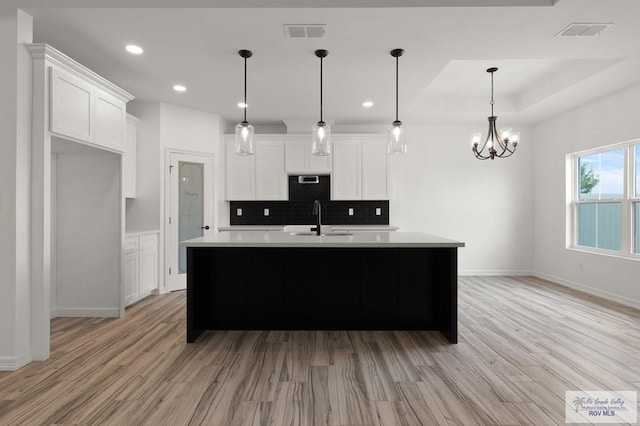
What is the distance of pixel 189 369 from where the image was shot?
8.80ft

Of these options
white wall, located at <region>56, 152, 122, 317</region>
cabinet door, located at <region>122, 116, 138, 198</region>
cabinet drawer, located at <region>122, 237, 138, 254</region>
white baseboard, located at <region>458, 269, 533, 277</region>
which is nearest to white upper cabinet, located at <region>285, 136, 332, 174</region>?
cabinet door, located at <region>122, 116, 138, 198</region>

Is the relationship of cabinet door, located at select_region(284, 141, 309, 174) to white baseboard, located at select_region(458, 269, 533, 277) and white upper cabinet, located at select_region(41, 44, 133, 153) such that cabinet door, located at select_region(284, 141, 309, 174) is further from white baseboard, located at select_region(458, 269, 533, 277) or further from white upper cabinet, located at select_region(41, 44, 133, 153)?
white baseboard, located at select_region(458, 269, 533, 277)

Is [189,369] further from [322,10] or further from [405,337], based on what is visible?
[322,10]

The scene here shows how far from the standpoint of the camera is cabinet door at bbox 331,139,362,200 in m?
6.12

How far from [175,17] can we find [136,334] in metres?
2.86

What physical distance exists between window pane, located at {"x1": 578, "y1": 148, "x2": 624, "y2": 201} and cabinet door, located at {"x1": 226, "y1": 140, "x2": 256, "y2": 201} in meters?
5.18

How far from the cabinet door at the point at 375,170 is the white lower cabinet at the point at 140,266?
3373mm

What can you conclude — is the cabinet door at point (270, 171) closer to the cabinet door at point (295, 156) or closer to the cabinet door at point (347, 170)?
the cabinet door at point (295, 156)

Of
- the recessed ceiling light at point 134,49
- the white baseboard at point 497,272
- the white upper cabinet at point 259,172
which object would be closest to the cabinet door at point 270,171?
the white upper cabinet at point 259,172

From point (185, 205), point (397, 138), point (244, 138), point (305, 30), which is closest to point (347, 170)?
point (185, 205)

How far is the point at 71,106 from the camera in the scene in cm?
314

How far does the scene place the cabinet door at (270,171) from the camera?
20.1ft

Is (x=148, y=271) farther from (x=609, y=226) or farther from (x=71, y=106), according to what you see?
(x=609, y=226)

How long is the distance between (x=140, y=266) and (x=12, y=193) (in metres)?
2.06
